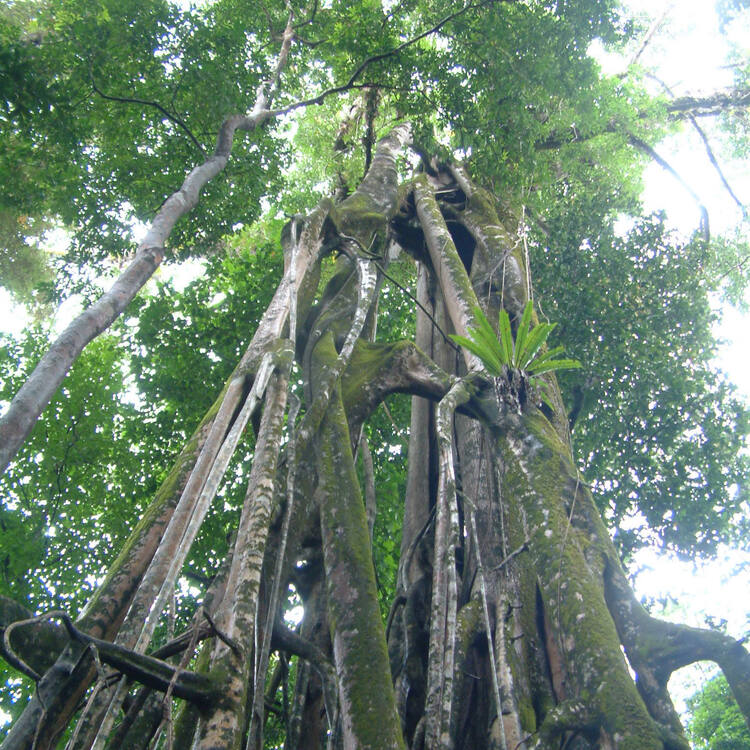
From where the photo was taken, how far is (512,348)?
Answer: 3676mm

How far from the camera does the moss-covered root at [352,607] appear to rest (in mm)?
2383

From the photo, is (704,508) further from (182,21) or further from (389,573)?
(182,21)

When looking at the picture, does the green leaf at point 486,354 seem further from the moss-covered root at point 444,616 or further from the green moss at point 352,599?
the green moss at point 352,599

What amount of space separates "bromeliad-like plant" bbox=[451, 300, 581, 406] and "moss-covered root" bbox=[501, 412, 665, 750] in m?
0.42

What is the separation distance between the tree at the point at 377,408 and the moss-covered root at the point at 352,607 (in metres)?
0.01

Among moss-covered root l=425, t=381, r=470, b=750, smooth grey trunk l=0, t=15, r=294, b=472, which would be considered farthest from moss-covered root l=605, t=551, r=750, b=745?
smooth grey trunk l=0, t=15, r=294, b=472

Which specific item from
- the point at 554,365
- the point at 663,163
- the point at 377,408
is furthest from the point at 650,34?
the point at 554,365

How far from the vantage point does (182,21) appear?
17.8 ft

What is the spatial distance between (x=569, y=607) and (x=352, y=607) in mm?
1091

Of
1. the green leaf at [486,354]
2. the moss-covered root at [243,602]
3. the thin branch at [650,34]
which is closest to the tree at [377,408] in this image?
the moss-covered root at [243,602]

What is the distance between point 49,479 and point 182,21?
15.4 ft

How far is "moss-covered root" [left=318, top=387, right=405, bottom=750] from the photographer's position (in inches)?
93.8

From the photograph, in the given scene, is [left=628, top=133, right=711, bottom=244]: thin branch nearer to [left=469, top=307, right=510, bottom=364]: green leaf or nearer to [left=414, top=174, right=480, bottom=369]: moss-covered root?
[left=414, top=174, right=480, bottom=369]: moss-covered root

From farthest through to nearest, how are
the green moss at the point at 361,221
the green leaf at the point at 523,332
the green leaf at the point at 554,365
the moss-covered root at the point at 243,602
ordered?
1. the green moss at the point at 361,221
2. the green leaf at the point at 554,365
3. the green leaf at the point at 523,332
4. the moss-covered root at the point at 243,602
